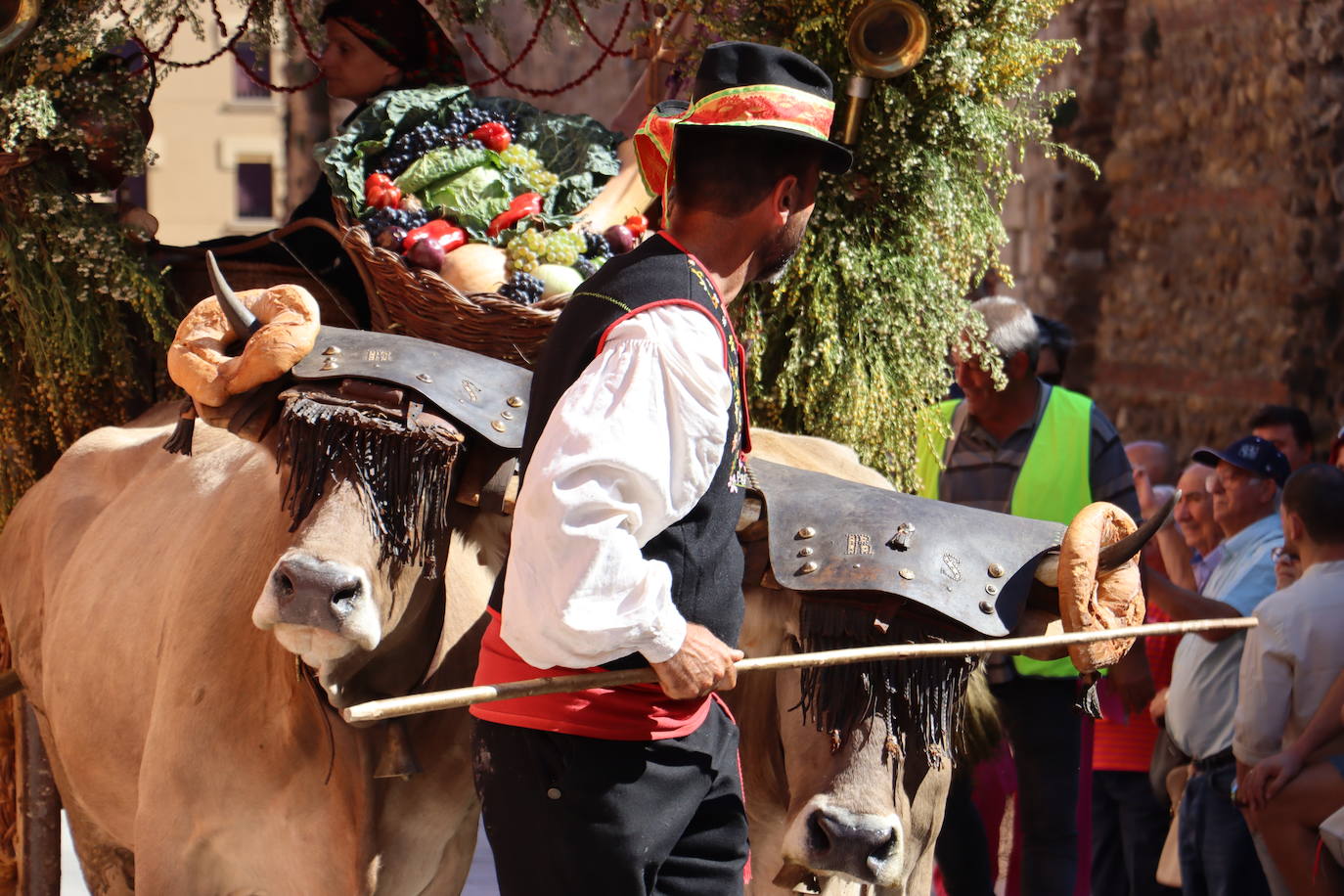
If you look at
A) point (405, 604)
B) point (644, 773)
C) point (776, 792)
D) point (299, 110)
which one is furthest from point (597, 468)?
point (299, 110)

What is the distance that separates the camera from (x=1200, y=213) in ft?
33.9

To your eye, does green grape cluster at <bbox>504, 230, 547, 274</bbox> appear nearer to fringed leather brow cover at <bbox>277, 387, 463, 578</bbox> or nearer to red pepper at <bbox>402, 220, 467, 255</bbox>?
red pepper at <bbox>402, 220, 467, 255</bbox>

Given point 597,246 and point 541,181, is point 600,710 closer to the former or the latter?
point 597,246

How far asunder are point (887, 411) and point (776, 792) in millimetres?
1253

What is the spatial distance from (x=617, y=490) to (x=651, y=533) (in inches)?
4.4

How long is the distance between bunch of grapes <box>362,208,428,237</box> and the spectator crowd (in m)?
1.54

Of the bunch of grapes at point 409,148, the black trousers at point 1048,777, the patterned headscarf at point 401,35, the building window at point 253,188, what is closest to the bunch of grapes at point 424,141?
the bunch of grapes at point 409,148

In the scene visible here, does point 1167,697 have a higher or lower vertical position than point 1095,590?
lower

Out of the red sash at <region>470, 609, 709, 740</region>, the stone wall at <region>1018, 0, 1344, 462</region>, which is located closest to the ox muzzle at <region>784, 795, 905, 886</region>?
the red sash at <region>470, 609, 709, 740</region>

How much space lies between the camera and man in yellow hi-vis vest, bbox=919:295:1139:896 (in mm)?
5082

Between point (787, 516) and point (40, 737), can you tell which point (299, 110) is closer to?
point (40, 737)

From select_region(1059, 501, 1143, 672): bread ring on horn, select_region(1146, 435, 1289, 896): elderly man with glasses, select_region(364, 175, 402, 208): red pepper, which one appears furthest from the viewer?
select_region(1146, 435, 1289, 896): elderly man with glasses

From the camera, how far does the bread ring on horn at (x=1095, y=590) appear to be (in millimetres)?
2916

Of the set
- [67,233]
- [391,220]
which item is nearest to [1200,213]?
[391,220]
